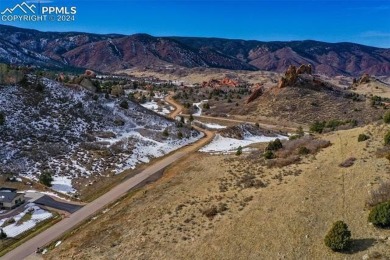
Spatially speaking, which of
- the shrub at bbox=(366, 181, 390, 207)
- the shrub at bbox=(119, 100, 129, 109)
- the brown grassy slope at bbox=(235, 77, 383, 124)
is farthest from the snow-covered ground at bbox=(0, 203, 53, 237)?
the brown grassy slope at bbox=(235, 77, 383, 124)

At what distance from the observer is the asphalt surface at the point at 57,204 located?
41.6m

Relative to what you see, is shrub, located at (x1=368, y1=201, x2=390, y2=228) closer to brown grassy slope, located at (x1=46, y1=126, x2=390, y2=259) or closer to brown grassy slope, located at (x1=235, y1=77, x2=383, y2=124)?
brown grassy slope, located at (x1=46, y1=126, x2=390, y2=259)

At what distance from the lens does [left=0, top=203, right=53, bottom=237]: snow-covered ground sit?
35938 millimetres

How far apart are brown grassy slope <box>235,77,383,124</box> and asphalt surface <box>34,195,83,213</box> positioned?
70551 millimetres

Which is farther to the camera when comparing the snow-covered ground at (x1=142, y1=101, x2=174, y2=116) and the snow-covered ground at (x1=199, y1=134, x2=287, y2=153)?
the snow-covered ground at (x1=142, y1=101, x2=174, y2=116)

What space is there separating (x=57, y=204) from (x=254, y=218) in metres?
22.7

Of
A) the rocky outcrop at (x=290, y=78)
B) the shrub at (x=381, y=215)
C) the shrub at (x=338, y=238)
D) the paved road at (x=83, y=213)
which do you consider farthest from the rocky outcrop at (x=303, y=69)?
the shrub at (x=338, y=238)

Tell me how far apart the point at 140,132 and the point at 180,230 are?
45.9 metres

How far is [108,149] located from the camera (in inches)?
2457

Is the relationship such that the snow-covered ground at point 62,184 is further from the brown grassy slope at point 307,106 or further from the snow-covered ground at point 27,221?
the brown grassy slope at point 307,106

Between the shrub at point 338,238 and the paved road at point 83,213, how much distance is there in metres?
22.5

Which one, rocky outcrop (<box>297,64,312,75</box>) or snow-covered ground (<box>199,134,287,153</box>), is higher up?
rocky outcrop (<box>297,64,312,75</box>)

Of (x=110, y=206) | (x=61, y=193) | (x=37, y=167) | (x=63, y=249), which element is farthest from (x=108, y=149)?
(x=63, y=249)

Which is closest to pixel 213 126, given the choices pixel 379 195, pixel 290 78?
pixel 290 78
